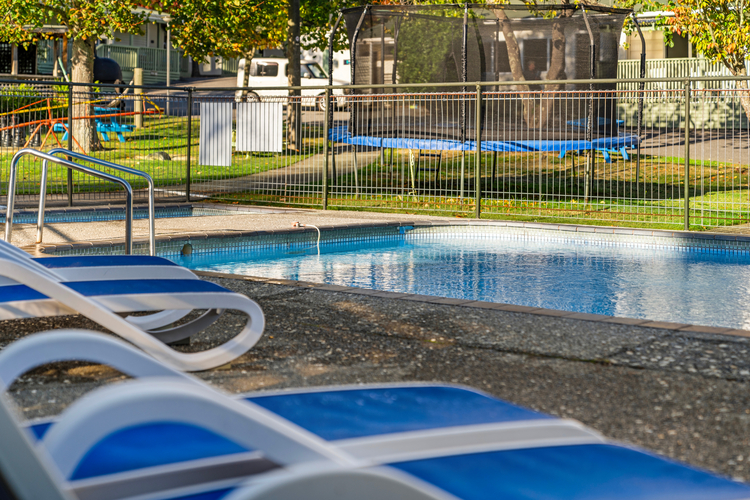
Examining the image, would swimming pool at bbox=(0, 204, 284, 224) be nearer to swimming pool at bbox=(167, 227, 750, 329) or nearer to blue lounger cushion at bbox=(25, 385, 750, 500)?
swimming pool at bbox=(167, 227, 750, 329)

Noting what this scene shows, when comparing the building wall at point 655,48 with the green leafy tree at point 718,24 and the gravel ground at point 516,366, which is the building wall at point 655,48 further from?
the gravel ground at point 516,366

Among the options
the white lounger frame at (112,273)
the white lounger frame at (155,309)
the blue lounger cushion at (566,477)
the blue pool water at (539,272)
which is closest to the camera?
the blue lounger cushion at (566,477)

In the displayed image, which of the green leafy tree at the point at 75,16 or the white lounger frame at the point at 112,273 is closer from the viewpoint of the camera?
the white lounger frame at the point at 112,273

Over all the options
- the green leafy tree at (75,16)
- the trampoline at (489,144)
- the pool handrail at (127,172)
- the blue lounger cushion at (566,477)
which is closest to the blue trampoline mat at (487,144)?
the trampoline at (489,144)

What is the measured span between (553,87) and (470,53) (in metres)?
1.90

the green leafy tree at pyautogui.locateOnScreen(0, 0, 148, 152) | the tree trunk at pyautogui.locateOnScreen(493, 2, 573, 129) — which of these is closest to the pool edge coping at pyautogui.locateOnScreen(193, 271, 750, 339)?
the green leafy tree at pyautogui.locateOnScreen(0, 0, 148, 152)

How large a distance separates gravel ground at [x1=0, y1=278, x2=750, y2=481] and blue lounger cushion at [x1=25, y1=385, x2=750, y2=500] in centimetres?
123

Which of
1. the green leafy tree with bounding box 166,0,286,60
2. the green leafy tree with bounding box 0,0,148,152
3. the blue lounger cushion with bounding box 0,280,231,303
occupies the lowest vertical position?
the blue lounger cushion with bounding box 0,280,231,303

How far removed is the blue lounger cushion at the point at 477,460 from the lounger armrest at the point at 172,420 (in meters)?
0.31

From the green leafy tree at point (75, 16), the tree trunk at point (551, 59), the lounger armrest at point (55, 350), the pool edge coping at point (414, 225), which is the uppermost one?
the green leafy tree at point (75, 16)

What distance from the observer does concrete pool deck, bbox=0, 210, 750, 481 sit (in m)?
3.38

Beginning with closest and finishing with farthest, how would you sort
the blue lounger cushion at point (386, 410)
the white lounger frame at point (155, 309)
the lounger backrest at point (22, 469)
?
1. the lounger backrest at point (22, 469)
2. the blue lounger cushion at point (386, 410)
3. the white lounger frame at point (155, 309)

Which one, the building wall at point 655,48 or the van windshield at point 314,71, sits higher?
the building wall at point 655,48

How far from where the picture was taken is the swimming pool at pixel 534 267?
23.9ft
